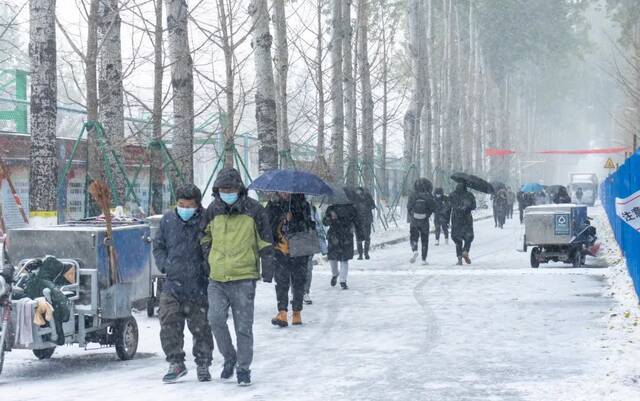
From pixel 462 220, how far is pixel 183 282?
14.7 meters

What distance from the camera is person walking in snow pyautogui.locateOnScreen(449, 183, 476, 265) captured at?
2367cm

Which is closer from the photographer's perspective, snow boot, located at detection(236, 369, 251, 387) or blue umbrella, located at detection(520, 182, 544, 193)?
snow boot, located at detection(236, 369, 251, 387)

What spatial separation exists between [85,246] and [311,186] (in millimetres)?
3690

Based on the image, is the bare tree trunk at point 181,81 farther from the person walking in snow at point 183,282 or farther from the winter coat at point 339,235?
the person walking in snow at point 183,282

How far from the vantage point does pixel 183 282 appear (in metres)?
9.65

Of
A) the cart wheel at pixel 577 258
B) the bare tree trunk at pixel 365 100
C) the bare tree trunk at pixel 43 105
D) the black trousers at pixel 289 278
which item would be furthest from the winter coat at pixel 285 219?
the bare tree trunk at pixel 365 100

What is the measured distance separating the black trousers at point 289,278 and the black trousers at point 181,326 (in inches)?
152

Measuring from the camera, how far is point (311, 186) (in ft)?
45.2

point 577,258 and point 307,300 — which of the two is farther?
point 577,258

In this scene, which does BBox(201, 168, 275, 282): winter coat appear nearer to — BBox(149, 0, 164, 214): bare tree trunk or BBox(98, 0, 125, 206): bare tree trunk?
BBox(98, 0, 125, 206): bare tree trunk

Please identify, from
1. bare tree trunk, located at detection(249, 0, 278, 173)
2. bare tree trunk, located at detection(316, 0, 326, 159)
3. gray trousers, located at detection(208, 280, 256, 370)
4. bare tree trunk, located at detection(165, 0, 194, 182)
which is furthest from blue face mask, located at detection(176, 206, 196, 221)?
bare tree trunk, located at detection(316, 0, 326, 159)

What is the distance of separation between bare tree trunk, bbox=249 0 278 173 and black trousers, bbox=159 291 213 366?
1325cm

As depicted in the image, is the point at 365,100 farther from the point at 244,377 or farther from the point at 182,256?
the point at 244,377

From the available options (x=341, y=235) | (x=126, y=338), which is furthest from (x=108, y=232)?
(x=341, y=235)
